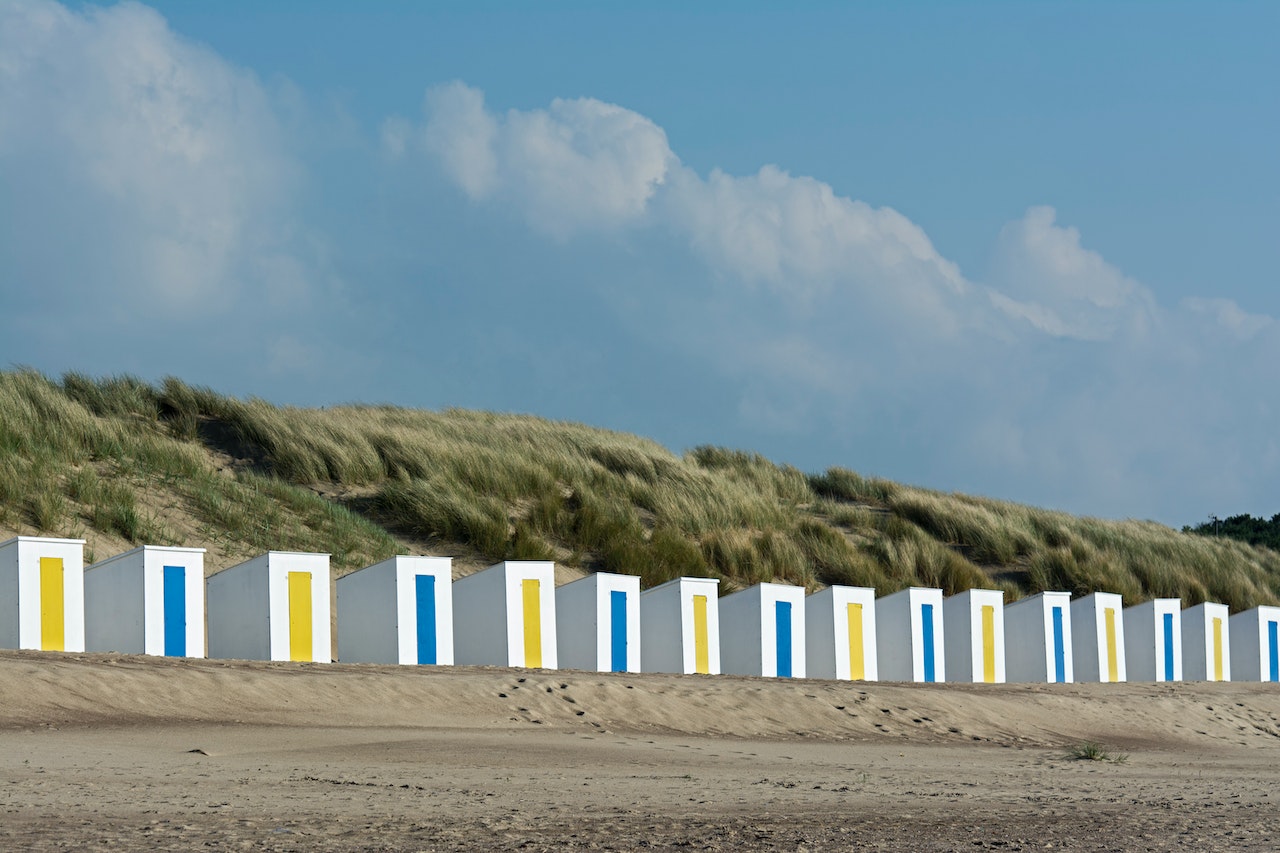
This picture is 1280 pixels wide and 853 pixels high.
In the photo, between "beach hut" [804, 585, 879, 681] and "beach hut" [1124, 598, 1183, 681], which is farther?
"beach hut" [1124, 598, 1183, 681]

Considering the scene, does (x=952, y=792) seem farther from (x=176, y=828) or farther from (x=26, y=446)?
(x=26, y=446)

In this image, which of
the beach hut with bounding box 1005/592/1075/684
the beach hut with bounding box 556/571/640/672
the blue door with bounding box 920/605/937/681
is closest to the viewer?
the beach hut with bounding box 556/571/640/672

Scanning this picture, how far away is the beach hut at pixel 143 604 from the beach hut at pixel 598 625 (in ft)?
14.3

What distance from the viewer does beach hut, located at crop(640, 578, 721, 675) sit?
18625 millimetres

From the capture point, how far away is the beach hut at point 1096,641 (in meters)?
23.5

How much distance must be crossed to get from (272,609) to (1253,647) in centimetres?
1844

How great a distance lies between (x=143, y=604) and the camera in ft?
50.4

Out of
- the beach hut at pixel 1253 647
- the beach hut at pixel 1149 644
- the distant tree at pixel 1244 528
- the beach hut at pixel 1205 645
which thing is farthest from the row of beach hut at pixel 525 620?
the distant tree at pixel 1244 528

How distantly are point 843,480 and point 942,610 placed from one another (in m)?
17.7

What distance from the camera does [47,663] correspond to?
533 inches

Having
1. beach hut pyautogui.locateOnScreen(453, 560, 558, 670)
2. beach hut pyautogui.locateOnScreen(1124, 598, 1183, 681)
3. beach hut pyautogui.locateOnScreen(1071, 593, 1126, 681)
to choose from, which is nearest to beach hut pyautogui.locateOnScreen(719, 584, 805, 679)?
beach hut pyautogui.locateOnScreen(453, 560, 558, 670)

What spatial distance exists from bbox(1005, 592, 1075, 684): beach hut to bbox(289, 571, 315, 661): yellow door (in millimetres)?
11037

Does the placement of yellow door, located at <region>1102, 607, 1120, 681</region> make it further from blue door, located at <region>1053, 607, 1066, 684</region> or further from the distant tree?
the distant tree

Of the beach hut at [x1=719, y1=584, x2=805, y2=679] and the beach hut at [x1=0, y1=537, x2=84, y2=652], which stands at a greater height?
the beach hut at [x1=0, y1=537, x2=84, y2=652]
